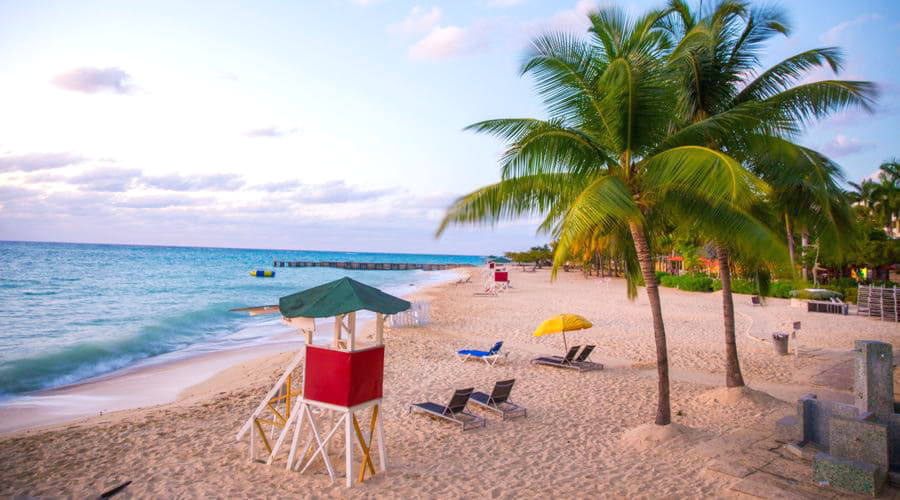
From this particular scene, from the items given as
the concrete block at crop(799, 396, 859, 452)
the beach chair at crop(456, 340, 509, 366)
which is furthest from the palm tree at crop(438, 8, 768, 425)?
the beach chair at crop(456, 340, 509, 366)

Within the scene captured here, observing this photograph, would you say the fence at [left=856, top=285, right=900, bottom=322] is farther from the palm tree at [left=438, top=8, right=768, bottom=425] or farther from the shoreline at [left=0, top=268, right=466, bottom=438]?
the shoreline at [left=0, top=268, right=466, bottom=438]

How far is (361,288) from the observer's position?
19.1ft

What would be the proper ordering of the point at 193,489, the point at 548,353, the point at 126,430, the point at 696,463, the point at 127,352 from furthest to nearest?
the point at 127,352 < the point at 548,353 < the point at 126,430 < the point at 696,463 < the point at 193,489

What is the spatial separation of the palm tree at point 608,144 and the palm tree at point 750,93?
2.87 ft

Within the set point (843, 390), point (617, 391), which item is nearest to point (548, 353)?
point (617, 391)

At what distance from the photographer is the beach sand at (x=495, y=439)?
5.55 metres

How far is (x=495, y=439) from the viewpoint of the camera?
715cm

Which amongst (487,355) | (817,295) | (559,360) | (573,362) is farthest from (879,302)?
(487,355)

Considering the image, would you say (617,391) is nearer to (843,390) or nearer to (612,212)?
(843,390)

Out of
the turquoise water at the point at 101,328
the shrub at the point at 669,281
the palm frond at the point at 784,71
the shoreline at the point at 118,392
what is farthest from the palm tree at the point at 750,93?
the shrub at the point at 669,281

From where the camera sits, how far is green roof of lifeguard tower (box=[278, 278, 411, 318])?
5387 millimetres

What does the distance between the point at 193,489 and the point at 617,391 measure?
7.31m

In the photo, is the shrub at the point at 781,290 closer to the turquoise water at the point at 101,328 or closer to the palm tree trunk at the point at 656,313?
the palm tree trunk at the point at 656,313

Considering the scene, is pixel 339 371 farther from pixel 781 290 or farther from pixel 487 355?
pixel 781 290
